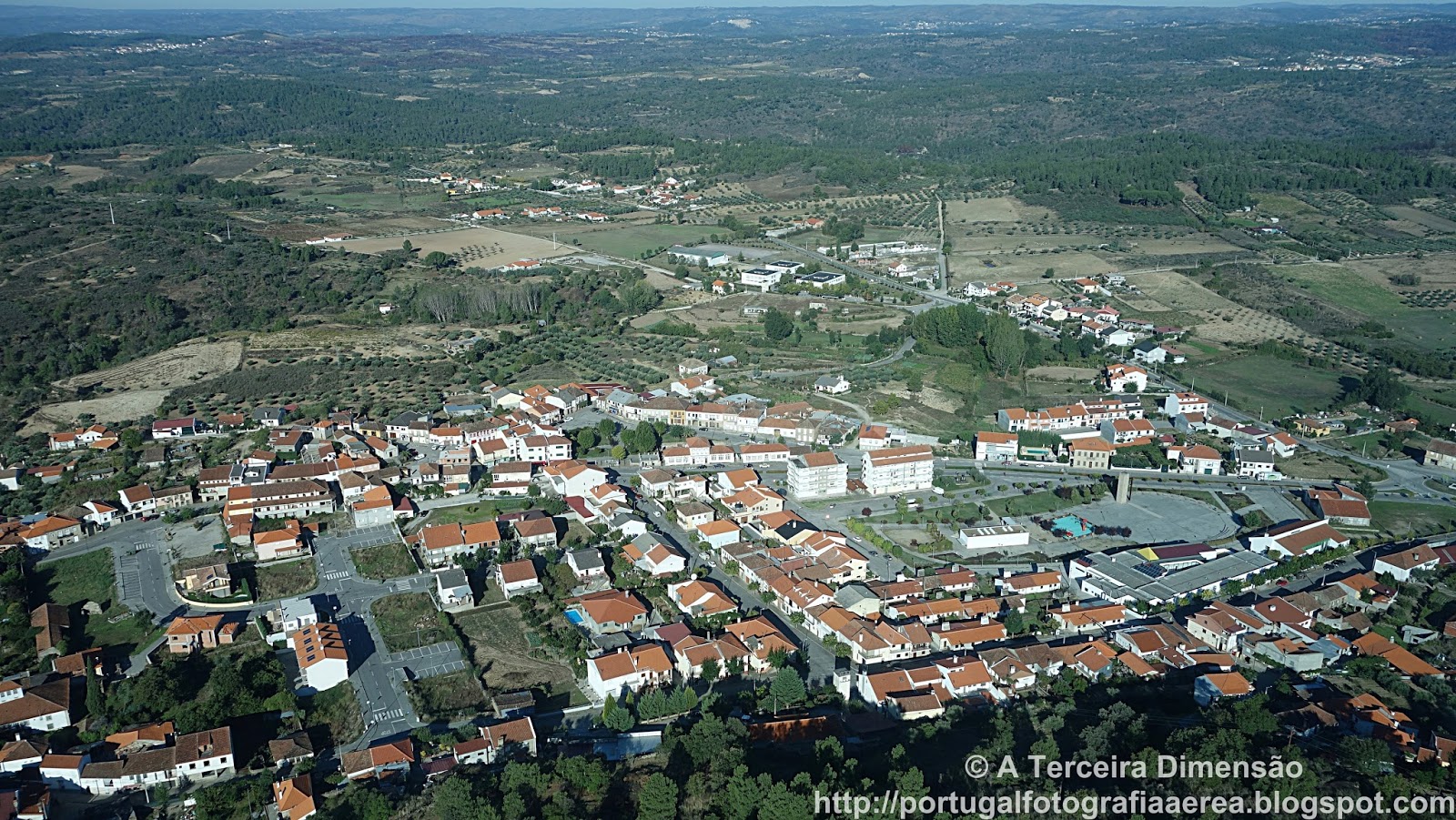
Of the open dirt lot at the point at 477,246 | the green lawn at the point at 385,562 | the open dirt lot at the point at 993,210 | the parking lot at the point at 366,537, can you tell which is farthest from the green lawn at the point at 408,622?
the open dirt lot at the point at 993,210

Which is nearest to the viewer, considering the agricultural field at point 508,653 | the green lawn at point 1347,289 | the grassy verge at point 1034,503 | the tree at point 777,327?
the agricultural field at point 508,653

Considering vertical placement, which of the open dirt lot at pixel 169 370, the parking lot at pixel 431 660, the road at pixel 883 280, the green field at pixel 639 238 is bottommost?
the parking lot at pixel 431 660

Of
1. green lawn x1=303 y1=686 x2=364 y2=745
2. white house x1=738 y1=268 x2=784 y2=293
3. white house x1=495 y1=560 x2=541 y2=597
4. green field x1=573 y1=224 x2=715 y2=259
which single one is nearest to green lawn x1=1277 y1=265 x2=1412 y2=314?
white house x1=738 y1=268 x2=784 y2=293

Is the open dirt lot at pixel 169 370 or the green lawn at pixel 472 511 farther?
the open dirt lot at pixel 169 370

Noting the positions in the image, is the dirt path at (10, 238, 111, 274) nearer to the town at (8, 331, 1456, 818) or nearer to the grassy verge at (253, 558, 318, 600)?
the town at (8, 331, 1456, 818)

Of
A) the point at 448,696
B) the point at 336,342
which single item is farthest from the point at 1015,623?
the point at 336,342

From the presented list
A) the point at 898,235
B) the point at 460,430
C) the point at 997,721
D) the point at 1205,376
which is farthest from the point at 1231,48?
the point at 997,721

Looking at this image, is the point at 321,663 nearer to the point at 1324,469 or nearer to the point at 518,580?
the point at 518,580

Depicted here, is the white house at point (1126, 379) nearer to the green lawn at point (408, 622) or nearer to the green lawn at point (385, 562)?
the green lawn at point (385, 562)
